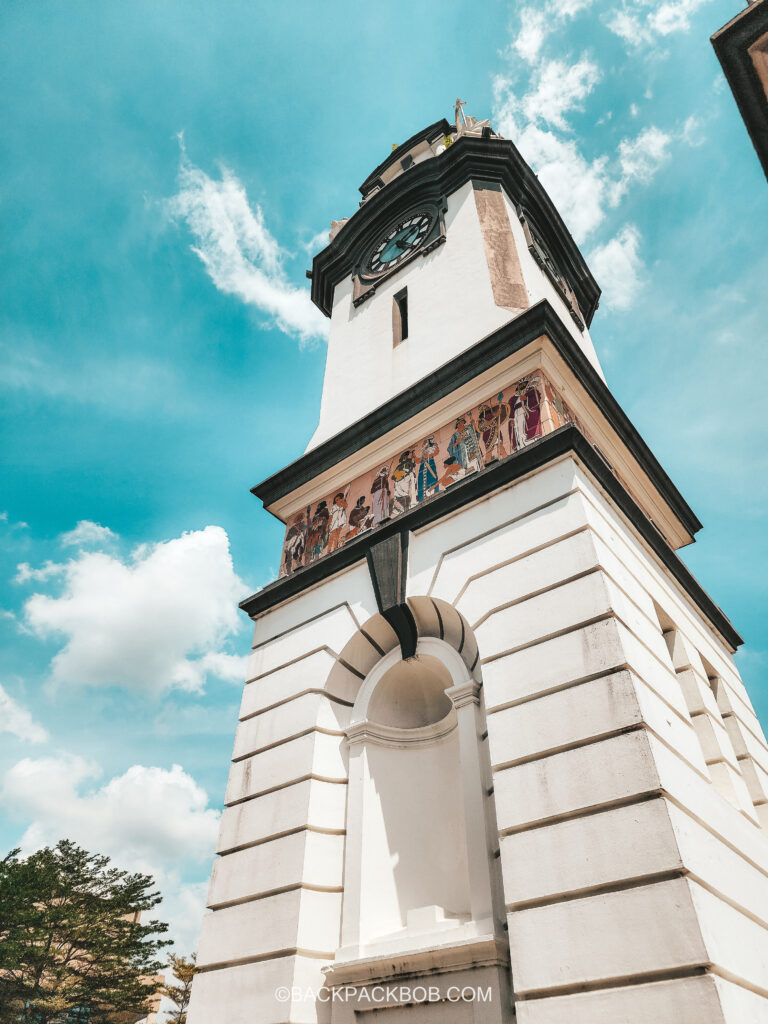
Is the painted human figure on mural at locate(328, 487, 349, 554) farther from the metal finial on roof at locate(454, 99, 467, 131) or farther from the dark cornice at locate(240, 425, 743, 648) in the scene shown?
the metal finial on roof at locate(454, 99, 467, 131)

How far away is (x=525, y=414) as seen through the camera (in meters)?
11.0

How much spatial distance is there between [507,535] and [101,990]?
34.7 m

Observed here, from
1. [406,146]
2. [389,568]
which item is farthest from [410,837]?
[406,146]

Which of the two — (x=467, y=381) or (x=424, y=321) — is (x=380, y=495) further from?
(x=424, y=321)

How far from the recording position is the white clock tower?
6.47 metres

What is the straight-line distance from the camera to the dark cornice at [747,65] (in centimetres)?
707

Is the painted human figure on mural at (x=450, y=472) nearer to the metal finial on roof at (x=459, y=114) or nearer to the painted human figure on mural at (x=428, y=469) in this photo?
the painted human figure on mural at (x=428, y=469)

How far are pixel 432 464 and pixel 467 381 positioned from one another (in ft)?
5.23

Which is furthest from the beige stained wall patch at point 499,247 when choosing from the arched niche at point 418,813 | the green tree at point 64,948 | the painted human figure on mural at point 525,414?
the green tree at point 64,948

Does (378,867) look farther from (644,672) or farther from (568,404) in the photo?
(568,404)

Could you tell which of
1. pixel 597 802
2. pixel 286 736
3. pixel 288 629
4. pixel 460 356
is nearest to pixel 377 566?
pixel 288 629

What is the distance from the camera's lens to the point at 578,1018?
5957mm

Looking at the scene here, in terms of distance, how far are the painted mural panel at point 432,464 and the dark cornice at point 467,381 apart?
619 mm

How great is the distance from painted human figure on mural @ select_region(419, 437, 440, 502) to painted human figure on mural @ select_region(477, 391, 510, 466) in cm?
96
